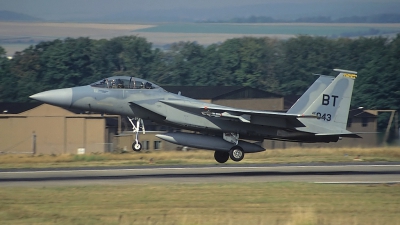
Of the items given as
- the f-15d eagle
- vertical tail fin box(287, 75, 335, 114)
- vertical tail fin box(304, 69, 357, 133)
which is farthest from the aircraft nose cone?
vertical tail fin box(304, 69, 357, 133)

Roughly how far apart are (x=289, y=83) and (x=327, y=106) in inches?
2456

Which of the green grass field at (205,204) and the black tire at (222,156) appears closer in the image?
the green grass field at (205,204)

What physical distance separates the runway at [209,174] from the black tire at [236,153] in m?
0.45

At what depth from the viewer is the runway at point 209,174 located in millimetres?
19266

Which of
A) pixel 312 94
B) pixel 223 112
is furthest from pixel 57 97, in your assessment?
pixel 312 94

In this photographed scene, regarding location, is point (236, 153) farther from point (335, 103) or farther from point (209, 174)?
point (335, 103)

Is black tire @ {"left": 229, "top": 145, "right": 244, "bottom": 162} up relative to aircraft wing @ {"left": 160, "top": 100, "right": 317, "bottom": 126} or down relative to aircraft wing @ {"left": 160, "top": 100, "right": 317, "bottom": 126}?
down

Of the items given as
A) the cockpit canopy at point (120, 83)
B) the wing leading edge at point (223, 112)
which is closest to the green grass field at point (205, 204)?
the wing leading edge at point (223, 112)

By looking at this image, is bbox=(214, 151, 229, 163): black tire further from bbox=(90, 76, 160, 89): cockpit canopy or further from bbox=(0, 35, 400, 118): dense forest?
bbox=(0, 35, 400, 118): dense forest

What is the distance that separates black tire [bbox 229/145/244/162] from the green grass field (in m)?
4.68

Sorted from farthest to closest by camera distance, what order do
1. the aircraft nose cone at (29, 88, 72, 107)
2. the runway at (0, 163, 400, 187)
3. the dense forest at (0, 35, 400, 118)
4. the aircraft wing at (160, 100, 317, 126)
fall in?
the dense forest at (0, 35, 400, 118) → the aircraft wing at (160, 100, 317, 126) → the aircraft nose cone at (29, 88, 72, 107) → the runway at (0, 163, 400, 187)

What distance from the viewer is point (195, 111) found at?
2291 cm

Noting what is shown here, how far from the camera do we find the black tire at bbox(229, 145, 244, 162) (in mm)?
22688

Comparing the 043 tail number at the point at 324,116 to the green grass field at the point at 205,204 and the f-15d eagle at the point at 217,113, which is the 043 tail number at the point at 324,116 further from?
the green grass field at the point at 205,204
